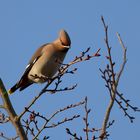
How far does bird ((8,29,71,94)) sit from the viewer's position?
6297mm

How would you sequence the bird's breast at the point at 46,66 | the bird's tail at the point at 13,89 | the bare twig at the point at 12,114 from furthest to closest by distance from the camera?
the bird's tail at the point at 13,89 < the bird's breast at the point at 46,66 < the bare twig at the point at 12,114

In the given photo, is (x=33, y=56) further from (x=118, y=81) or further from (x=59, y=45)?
(x=118, y=81)

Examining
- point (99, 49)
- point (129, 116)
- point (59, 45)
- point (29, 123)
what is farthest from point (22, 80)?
point (129, 116)

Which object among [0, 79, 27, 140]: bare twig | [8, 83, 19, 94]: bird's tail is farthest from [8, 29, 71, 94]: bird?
[0, 79, 27, 140]: bare twig

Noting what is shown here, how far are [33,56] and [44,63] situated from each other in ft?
1.85

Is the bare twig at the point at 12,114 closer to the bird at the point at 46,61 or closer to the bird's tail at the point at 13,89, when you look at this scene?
the bird at the point at 46,61

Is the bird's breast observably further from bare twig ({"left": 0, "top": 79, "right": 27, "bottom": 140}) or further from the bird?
bare twig ({"left": 0, "top": 79, "right": 27, "bottom": 140})

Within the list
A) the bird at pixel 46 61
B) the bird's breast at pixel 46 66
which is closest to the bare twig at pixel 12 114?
the bird at pixel 46 61

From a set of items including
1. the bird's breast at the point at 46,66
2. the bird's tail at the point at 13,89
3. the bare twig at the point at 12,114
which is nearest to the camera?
the bare twig at the point at 12,114

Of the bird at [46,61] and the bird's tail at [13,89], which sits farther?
the bird's tail at [13,89]

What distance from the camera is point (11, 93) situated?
678 centimetres

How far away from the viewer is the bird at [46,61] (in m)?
6.30

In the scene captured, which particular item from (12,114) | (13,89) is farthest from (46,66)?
(12,114)

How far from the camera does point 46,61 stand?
6426mm
